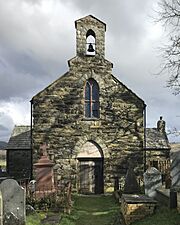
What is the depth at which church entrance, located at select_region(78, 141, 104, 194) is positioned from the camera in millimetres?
22641

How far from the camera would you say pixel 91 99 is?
23266mm

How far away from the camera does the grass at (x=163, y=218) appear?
34.7 ft

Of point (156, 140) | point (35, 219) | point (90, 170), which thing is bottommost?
point (35, 219)

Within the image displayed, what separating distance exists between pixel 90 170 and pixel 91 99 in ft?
15.7

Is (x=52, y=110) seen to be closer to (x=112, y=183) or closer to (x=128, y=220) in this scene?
(x=112, y=183)

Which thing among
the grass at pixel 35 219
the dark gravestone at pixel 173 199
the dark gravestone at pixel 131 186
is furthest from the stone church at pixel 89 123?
the dark gravestone at pixel 173 199

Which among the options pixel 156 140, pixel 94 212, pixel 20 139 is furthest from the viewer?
pixel 156 140

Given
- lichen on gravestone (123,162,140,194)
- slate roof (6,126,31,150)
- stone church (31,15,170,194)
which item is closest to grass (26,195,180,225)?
lichen on gravestone (123,162,140,194)

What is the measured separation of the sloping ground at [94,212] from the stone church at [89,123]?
2391 mm

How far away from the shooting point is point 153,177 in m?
15.8

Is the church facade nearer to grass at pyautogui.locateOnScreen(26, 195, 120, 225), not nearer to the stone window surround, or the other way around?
the stone window surround

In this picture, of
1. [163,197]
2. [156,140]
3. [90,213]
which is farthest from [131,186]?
[156,140]

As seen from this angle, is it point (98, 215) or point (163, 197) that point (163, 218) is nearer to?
point (163, 197)

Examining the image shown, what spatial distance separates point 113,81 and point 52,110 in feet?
15.3
